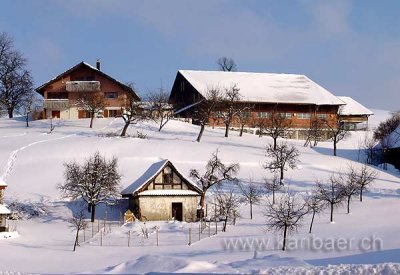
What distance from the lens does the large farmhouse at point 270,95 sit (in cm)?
7006

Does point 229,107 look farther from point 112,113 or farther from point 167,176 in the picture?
point 167,176

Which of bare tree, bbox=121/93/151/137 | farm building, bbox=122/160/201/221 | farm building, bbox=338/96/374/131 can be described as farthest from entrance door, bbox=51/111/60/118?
farm building, bbox=338/96/374/131

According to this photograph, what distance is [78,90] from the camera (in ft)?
217

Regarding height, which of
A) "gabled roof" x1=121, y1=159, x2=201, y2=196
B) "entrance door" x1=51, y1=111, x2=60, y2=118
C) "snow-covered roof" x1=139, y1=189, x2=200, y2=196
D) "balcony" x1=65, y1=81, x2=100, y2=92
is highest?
"balcony" x1=65, y1=81, x2=100, y2=92

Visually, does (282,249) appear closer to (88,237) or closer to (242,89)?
(88,237)

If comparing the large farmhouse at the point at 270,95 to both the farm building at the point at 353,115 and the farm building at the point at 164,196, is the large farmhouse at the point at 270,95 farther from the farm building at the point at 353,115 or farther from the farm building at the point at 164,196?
the farm building at the point at 164,196

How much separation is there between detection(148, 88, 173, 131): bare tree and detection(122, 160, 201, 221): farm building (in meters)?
23.6

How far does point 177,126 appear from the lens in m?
60.9

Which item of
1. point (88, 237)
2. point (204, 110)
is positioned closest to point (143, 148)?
point (204, 110)

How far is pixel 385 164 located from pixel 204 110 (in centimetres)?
1771

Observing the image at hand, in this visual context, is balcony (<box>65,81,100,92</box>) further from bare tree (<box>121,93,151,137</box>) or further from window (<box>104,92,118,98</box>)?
bare tree (<box>121,93,151,137</box>)

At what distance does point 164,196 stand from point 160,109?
1048 inches

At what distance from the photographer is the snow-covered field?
61.1 ft

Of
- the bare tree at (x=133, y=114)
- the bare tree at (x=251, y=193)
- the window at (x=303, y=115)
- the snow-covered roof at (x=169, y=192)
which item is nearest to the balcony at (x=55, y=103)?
the bare tree at (x=133, y=114)
